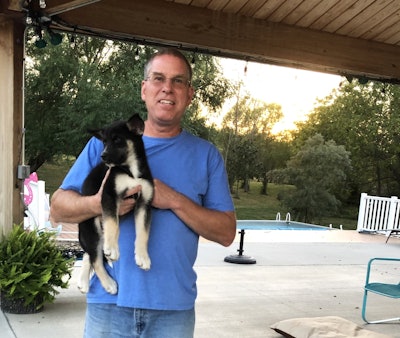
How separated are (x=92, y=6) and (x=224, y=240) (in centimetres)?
341

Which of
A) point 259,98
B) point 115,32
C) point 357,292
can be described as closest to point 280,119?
point 259,98

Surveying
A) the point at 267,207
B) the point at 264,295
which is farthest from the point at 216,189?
the point at 267,207

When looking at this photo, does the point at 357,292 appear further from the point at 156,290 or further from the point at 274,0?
the point at 156,290

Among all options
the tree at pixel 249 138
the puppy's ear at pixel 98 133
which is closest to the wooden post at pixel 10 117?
the puppy's ear at pixel 98 133

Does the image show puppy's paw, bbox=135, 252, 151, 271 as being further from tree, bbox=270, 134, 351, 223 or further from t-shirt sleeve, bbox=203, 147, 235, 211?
tree, bbox=270, 134, 351, 223

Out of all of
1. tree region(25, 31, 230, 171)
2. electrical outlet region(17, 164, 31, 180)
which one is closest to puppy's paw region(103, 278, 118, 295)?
electrical outlet region(17, 164, 31, 180)

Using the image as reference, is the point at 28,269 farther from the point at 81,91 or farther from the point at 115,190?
the point at 81,91

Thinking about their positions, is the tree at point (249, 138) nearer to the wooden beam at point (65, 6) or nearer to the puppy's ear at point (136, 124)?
the wooden beam at point (65, 6)

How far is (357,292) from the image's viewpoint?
6559 mm

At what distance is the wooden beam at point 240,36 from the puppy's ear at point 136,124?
3157mm

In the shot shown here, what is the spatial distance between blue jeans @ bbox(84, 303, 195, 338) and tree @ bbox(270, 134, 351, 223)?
22308 millimetres

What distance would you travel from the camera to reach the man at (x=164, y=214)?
184 centimetres

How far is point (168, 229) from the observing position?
1874 millimetres

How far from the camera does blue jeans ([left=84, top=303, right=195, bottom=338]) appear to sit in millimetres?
1854
